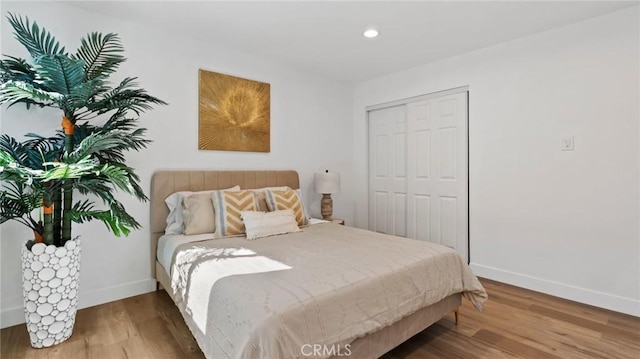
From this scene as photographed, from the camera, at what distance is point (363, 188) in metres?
4.41

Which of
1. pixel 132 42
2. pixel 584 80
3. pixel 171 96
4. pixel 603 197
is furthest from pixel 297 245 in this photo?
pixel 584 80

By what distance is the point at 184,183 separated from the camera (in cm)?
282

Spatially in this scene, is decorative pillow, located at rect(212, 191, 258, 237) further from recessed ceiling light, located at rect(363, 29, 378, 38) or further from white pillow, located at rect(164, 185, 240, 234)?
recessed ceiling light, located at rect(363, 29, 378, 38)

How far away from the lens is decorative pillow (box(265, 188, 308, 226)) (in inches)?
113

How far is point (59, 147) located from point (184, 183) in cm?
93

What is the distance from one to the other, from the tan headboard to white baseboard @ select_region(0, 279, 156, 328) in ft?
0.47

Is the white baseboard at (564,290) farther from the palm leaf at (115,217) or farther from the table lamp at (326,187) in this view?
the palm leaf at (115,217)

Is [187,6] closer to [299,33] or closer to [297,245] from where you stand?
[299,33]

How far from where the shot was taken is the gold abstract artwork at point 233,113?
3.00 m

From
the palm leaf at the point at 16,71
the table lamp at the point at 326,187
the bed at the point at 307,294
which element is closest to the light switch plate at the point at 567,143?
the bed at the point at 307,294

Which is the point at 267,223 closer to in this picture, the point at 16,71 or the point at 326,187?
the point at 326,187

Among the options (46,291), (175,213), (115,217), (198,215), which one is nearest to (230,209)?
(198,215)

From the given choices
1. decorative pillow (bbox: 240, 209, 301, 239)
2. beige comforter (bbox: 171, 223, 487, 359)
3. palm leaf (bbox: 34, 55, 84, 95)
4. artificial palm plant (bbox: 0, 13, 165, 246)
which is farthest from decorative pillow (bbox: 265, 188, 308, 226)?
palm leaf (bbox: 34, 55, 84, 95)

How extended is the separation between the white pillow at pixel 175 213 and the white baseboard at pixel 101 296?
520 millimetres
